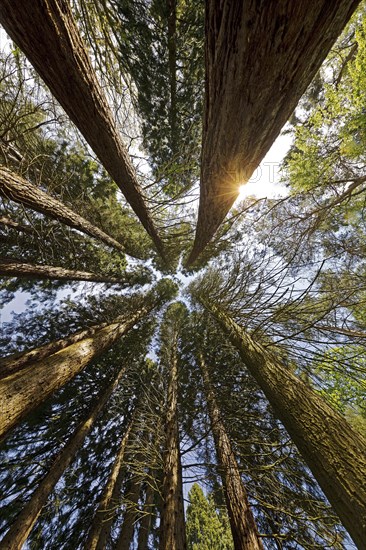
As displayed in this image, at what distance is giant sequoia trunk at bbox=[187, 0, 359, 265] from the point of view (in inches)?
36.0

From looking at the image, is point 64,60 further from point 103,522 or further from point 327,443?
point 103,522

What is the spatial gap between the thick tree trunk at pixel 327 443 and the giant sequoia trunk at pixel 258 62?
2.60 meters

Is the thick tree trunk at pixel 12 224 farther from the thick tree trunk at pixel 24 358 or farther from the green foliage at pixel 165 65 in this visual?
the green foliage at pixel 165 65

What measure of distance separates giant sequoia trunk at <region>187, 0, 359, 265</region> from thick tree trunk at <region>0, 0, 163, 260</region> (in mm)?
1399

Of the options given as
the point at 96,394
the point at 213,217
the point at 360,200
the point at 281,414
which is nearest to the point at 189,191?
the point at 213,217

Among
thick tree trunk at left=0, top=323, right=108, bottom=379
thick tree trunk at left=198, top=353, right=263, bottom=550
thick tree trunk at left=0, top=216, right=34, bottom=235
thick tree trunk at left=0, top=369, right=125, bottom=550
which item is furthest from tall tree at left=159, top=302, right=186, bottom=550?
thick tree trunk at left=0, top=216, right=34, bottom=235

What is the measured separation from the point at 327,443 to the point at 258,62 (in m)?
2.84

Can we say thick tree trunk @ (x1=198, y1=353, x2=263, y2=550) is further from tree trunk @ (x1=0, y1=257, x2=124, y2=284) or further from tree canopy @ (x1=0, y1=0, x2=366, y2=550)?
tree trunk @ (x1=0, y1=257, x2=124, y2=284)

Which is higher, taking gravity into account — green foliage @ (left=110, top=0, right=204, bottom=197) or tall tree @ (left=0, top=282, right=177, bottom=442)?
green foliage @ (left=110, top=0, right=204, bottom=197)

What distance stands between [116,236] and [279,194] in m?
6.60

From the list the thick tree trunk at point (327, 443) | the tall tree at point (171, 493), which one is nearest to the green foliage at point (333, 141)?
the thick tree trunk at point (327, 443)

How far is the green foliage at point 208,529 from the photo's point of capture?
3588 mm

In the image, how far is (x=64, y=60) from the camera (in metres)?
1.84

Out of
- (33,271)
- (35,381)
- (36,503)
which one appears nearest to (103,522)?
(36,503)
